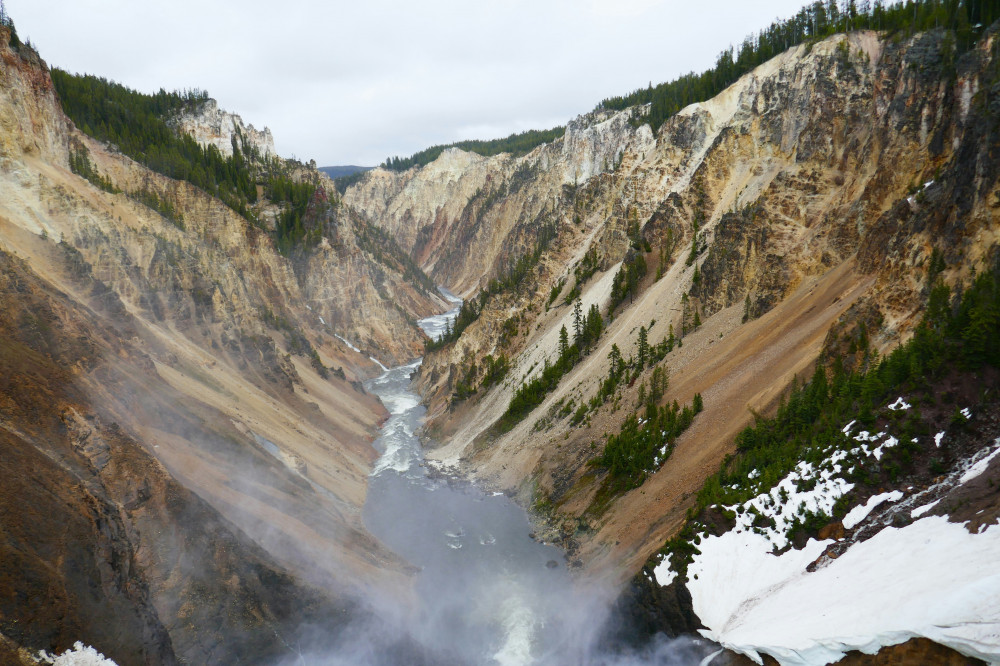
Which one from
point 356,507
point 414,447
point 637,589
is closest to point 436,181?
point 414,447

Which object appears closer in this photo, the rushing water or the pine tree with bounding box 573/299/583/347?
the rushing water

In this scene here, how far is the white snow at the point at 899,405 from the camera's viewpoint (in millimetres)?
15869

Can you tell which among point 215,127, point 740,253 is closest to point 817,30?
point 740,253

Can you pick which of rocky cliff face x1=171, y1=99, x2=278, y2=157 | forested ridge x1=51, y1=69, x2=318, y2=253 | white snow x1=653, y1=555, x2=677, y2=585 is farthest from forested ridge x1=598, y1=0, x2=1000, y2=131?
rocky cliff face x1=171, y1=99, x2=278, y2=157

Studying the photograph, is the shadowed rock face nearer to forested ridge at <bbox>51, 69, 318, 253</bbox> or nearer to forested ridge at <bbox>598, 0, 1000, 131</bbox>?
forested ridge at <bbox>598, 0, 1000, 131</bbox>

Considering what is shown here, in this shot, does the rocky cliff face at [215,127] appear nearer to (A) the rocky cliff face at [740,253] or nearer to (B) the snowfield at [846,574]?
(A) the rocky cliff face at [740,253]

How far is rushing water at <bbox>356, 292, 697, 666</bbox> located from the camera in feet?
74.3

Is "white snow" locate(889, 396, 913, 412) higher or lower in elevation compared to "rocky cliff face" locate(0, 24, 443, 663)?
lower

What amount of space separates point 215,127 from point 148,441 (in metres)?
88.9

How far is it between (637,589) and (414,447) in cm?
3238

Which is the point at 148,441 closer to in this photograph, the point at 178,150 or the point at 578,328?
the point at 578,328

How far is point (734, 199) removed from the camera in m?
43.4

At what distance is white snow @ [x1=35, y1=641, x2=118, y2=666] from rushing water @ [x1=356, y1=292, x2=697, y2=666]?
475 inches

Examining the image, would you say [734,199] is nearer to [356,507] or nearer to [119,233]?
[356,507]
